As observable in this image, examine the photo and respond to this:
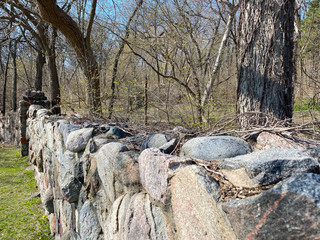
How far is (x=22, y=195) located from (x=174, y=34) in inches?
167

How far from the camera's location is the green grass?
3.71m

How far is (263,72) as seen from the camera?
2977 mm

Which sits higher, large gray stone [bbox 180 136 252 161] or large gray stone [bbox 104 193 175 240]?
large gray stone [bbox 180 136 252 161]

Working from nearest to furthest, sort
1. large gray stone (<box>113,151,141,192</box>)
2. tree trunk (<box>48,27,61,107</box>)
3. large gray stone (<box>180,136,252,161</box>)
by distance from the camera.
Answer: large gray stone (<box>180,136,252,161</box>), large gray stone (<box>113,151,141,192</box>), tree trunk (<box>48,27,61,107</box>)

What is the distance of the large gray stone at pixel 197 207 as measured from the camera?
841 mm

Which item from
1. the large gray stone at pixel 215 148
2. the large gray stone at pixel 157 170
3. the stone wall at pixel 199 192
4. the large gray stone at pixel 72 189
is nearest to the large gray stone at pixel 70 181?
Answer: the large gray stone at pixel 72 189

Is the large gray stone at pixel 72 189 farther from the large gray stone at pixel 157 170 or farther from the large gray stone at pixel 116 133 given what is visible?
the large gray stone at pixel 157 170

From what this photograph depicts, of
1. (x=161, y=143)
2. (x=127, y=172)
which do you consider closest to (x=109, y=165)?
(x=127, y=172)

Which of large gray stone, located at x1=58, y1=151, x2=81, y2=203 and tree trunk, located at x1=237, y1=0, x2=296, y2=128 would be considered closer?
large gray stone, located at x1=58, y1=151, x2=81, y2=203

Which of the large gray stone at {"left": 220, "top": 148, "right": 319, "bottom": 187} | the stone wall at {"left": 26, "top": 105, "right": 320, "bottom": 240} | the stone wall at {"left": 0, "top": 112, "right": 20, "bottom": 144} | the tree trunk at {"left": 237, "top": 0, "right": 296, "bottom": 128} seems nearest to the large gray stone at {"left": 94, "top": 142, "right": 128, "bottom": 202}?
the stone wall at {"left": 26, "top": 105, "right": 320, "bottom": 240}

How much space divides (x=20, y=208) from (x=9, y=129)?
8.57 meters

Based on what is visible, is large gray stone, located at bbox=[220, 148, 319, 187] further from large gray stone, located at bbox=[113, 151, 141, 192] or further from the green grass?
the green grass

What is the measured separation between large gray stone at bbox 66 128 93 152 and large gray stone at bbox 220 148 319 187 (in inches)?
58.6

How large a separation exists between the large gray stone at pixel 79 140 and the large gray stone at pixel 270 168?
1488 mm
